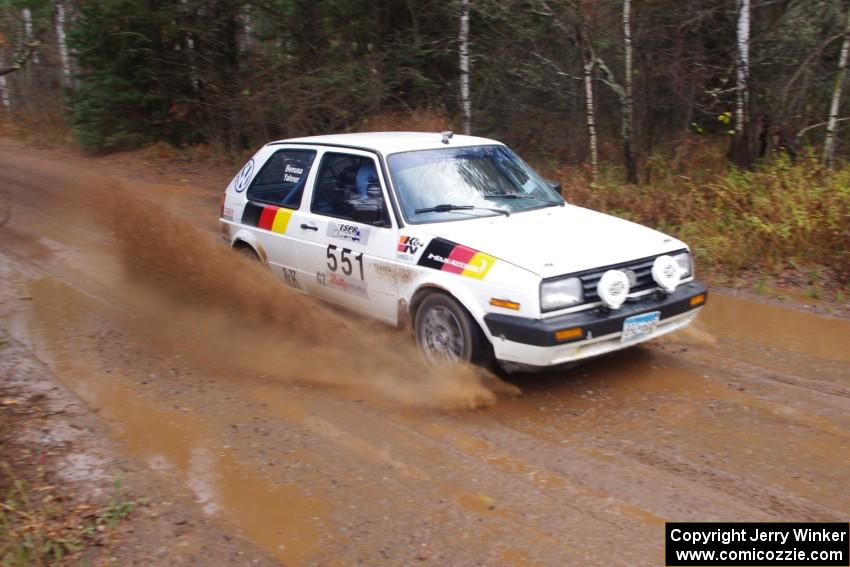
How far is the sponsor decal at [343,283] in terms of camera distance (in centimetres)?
632

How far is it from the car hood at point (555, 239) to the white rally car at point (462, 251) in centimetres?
1

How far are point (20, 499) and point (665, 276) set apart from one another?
4.16 metres

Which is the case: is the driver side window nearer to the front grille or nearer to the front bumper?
the front bumper

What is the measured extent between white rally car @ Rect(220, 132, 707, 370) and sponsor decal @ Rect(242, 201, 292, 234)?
0.7 inches

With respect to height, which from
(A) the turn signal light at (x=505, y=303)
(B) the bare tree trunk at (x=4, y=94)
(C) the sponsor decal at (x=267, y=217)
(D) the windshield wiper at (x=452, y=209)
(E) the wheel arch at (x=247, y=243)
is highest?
(B) the bare tree trunk at (x=4, y=94)

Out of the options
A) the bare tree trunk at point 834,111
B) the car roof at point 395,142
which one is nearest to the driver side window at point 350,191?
the car roof at point 395,142

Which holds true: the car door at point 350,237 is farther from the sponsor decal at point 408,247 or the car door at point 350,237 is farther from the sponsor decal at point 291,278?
the sponsor decal at point 291,278

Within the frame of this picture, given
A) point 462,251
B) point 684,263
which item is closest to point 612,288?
point 684,263

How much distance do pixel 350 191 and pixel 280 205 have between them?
1.00m

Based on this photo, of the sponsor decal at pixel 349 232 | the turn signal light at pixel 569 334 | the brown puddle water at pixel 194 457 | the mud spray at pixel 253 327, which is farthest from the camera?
the sponsor decal at pixel 349 232

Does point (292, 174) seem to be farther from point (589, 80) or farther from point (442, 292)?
point (589, 80)

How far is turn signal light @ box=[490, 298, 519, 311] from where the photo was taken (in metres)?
5.13

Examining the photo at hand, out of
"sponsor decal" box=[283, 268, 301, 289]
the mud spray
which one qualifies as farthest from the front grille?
"sponsor decal" box=[283, 268, 301, 289]

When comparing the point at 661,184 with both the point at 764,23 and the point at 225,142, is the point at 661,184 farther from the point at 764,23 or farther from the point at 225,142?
the point at 225,142
